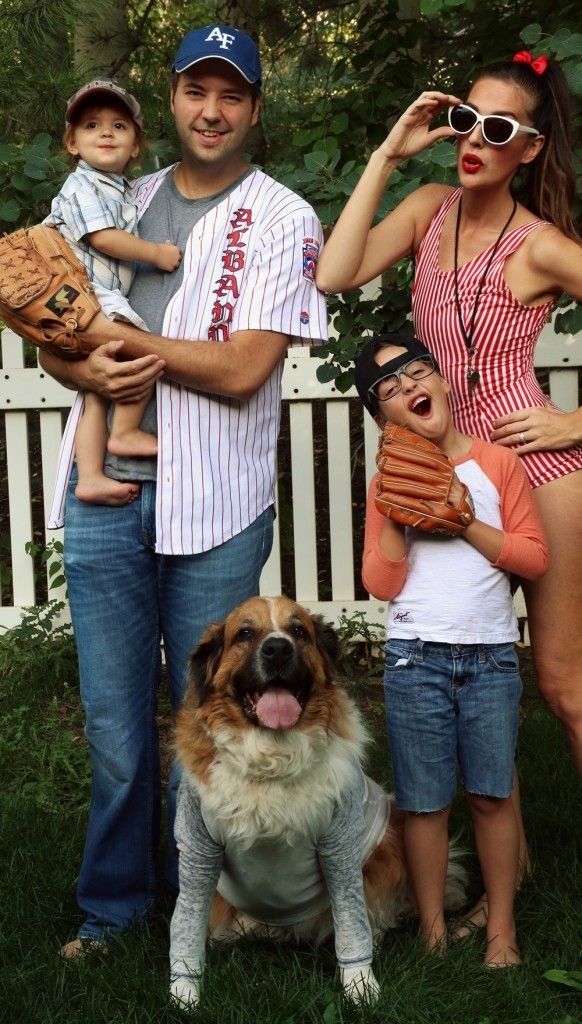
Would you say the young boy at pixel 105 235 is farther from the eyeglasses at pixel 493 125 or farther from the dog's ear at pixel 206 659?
the eyeglasses at pixel 493 125

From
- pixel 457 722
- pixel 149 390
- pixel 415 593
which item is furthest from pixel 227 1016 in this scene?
pixel 149 390

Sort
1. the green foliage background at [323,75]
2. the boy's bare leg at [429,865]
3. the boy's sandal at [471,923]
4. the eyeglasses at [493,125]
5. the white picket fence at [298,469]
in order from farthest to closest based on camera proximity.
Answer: the white picket fence at [298,469] → the green foliage background at [323,75] → the boy's sandal at [471,923] → the boy's bare leg at [429,865] → the eyeglasses at [493,125]

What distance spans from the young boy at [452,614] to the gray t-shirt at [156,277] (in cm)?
64

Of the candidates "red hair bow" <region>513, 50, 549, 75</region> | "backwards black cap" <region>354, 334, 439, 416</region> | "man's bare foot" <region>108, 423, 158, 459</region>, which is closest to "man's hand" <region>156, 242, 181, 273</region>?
"man's bare foot" <region>108, 423, 158, 459</region>

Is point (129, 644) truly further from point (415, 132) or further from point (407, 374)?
point (415, 132)

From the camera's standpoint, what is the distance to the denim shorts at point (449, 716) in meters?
3.08

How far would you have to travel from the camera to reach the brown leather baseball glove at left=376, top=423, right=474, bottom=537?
2930mm

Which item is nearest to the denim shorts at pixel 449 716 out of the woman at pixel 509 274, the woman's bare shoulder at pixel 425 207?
the woman at pixel 509 274

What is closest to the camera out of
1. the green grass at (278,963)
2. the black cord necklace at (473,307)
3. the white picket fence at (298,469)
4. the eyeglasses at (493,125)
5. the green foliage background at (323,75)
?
the green grass at (278,963)

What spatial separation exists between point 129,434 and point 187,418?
0.18 meters

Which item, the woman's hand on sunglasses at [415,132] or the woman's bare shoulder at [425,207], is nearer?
the woman's hand on sunglasses at [415,132]

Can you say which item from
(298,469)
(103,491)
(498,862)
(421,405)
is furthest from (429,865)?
(298,469)

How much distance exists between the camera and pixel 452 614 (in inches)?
120

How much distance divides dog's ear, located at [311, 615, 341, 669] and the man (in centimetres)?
25
